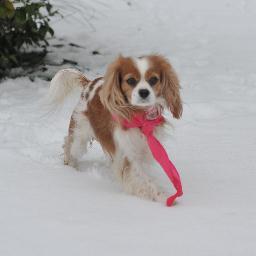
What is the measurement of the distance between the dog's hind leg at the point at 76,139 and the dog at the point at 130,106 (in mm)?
34

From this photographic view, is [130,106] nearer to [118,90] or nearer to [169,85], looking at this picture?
[118,90]

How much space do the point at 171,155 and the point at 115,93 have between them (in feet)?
3.23

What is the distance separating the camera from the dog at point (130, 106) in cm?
360

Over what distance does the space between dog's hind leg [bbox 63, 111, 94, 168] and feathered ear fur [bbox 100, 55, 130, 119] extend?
0.53 m

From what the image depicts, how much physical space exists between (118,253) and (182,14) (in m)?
6.57

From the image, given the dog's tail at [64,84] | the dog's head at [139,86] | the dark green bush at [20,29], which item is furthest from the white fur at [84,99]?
the dark green bush at [20,29]

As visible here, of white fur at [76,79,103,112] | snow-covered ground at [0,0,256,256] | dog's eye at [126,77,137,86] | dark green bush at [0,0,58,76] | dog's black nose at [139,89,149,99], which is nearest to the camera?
snow-covered ground at [0,0,256,256]

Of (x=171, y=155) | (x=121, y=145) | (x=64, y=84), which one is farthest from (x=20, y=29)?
(x=121, y=145)

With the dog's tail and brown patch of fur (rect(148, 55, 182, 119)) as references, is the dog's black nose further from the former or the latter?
the dog's tail

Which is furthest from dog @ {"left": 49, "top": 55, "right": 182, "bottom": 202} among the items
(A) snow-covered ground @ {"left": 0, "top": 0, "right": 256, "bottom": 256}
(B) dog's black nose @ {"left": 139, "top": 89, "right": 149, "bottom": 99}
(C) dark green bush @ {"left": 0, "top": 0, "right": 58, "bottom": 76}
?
(C) dark green bush @ {"left": 0, "top": 0, "right": 58, "bottom": 76}

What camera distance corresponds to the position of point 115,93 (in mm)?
3654

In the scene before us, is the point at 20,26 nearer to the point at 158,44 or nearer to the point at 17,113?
the point at 17,113

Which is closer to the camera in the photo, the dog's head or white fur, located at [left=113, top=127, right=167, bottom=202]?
the dog's head

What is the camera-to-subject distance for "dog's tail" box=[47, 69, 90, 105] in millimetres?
4297
